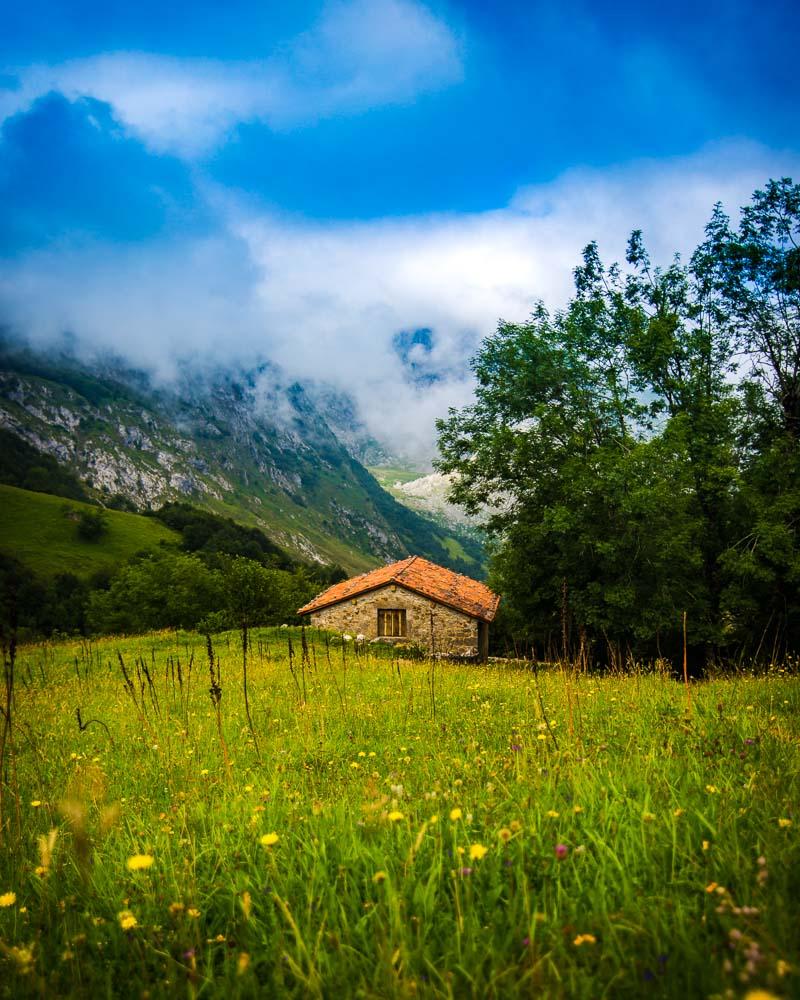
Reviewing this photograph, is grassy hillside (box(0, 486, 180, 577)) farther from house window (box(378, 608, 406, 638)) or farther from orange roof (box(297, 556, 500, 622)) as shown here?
house window (box(378, 608, 406, 638))

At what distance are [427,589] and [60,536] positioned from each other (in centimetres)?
11681

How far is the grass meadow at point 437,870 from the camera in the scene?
188 centimetres

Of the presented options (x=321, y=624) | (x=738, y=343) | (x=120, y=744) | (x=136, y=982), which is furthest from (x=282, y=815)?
(x=321, y=624)

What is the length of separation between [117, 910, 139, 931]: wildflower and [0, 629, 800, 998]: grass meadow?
0.01m

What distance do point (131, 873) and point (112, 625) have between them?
7463cm

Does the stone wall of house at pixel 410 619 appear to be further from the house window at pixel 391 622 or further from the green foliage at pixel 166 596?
the green foliage at pixel 166 596

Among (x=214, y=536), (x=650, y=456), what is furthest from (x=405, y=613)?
(x=214, y=536)

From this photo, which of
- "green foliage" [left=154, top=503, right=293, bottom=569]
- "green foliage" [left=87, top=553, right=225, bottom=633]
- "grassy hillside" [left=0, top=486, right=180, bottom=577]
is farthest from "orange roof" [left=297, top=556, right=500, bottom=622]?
"grassy hillside" [left=0, top=486, right=180, bottom=577]

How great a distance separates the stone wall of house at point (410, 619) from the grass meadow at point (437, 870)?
34.6 meters

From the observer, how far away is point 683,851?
2439 mm

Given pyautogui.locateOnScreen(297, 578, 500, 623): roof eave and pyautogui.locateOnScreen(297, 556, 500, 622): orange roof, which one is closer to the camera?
pyautogui.locateOnScreen(297, 578, 500, 623): roof eave

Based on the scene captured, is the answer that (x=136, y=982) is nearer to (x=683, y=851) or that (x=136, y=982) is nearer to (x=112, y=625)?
(x=683, y=851)

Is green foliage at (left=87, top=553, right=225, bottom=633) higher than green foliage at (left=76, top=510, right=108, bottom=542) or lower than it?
lower

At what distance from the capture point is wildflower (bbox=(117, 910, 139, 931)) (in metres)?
2.19
